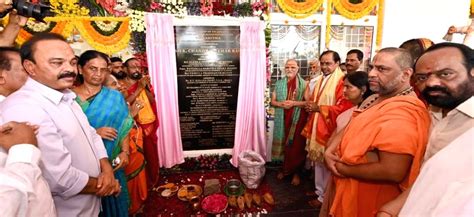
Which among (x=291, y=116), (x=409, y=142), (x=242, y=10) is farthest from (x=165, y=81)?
(x=409, y=142)

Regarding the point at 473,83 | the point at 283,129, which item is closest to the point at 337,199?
the point at 473,83

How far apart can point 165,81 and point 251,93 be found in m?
1.40

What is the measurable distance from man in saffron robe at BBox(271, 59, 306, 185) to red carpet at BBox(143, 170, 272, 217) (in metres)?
0.51

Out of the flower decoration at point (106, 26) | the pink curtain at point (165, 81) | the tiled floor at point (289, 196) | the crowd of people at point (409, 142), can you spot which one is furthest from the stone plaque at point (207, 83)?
the crowd of people at point (409, 142)

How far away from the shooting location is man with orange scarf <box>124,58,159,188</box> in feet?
11.3

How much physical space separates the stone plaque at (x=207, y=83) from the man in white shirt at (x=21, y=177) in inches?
123

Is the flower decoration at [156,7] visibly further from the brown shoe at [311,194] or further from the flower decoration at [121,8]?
the brown shoe at [311,194]

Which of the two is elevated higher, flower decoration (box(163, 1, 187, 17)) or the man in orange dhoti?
flower decoration (box(163, 1, 187, 17))

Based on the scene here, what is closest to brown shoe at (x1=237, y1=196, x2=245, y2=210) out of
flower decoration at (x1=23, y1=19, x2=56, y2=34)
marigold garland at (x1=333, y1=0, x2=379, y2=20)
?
flower decoration at (x1=23, y1=19, x2=56, y2=34)

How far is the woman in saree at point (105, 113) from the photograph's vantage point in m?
2.27

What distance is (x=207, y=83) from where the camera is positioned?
429cm

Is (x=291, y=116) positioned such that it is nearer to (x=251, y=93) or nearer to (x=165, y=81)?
(x=251, y=93)

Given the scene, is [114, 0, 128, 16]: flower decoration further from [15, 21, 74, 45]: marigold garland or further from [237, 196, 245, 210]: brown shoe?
[237, 196, 245, 210]: brown shoe

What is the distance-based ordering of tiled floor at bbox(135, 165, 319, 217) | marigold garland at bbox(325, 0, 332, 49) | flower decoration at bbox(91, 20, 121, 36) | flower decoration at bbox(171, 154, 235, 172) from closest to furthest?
tiled floor at bbox(135, 165, 319, 217), flower decoration at bbox(91, 20, 121, 36), flower decoration at bbox(171, 154, 235, 172), marigold garland at bbox(325, 0, 332, 49)
